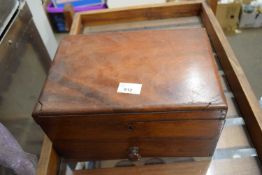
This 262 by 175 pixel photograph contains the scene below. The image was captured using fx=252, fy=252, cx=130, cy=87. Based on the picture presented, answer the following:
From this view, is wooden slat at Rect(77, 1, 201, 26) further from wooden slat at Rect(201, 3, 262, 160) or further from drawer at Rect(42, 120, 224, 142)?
drawer at Rect(42, 120, 224, 142)

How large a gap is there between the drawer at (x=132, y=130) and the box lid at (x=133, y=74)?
38 mm

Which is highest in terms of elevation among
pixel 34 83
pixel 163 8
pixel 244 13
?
pixel 163 8

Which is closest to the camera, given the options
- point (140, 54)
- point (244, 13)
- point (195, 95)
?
point (195, 95)

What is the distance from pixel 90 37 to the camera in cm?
65

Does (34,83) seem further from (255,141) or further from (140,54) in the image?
(255,141)

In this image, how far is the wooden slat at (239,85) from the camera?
0.55 meters

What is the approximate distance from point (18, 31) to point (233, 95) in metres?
0.68

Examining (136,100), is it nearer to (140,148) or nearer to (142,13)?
(140,148)

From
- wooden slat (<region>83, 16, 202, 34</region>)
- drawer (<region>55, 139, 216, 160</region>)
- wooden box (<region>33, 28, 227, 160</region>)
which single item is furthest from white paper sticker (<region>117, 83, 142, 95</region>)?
wooden slat (<region>83, 16, 202, 34</region>)

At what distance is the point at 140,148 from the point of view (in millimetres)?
A: 547

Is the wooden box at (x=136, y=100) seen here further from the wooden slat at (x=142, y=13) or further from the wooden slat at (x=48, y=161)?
the wooden slat at (x=142, y=13)

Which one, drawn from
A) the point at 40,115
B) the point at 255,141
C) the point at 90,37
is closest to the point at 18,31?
the point at 90,37

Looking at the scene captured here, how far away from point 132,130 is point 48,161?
0.64 ft

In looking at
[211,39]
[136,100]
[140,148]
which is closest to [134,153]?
[140,148]
